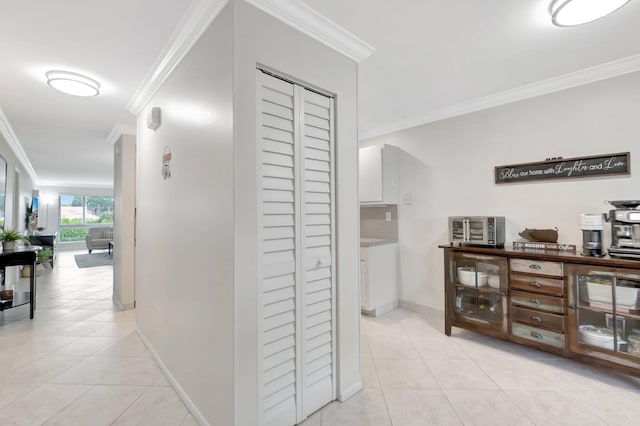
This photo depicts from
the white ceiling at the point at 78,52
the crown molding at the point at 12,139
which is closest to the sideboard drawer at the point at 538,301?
the white ceiling at the point at 78,52

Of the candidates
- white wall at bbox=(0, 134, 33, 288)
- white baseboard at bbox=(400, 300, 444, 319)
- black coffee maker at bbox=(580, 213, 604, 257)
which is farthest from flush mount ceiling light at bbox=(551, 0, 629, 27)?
white wall at bbox=(0, 134, 33, 288)

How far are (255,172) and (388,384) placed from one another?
69.7 inches

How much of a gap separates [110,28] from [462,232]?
10.9 feet

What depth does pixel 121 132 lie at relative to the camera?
12.7 ft

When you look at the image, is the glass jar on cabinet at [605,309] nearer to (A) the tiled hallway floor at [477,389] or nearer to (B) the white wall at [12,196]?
(A) the tiled hallway floor at [477,389]

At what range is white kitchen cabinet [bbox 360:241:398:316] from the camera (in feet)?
11.4

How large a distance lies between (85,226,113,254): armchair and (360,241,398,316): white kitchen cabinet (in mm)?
9739

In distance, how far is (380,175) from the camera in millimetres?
3691

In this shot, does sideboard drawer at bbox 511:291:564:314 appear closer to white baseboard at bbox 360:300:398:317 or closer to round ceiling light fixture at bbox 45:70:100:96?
white baseboard at bbox 360:300:398:317

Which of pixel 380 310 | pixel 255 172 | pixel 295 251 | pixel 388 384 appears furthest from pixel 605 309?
pixel 255 172

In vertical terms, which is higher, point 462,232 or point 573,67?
point 573,67

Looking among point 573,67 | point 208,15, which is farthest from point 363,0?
point 573,67

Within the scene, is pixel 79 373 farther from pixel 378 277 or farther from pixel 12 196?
pixel 12 196

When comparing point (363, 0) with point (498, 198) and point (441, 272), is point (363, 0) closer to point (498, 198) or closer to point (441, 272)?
point (498, 198)
